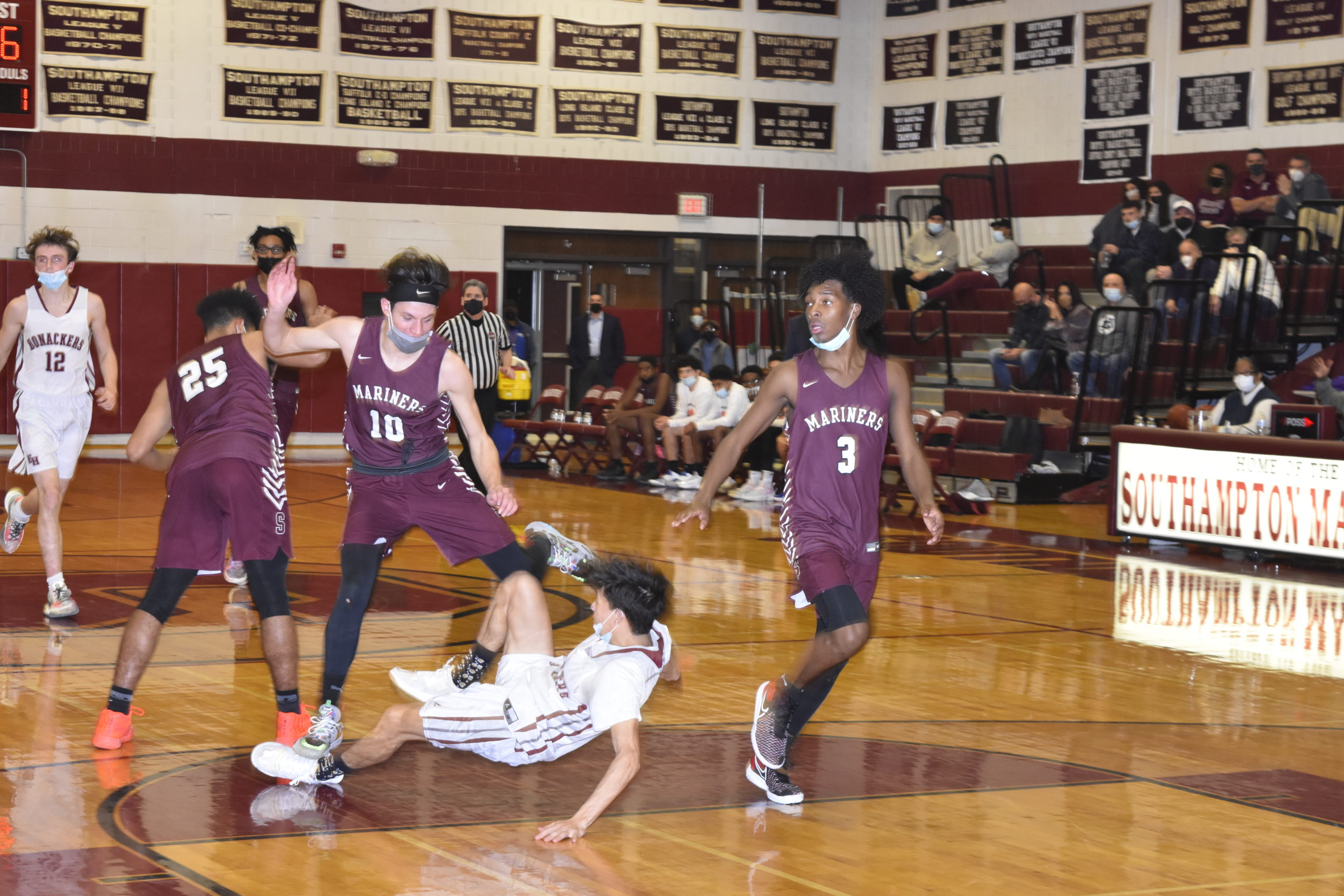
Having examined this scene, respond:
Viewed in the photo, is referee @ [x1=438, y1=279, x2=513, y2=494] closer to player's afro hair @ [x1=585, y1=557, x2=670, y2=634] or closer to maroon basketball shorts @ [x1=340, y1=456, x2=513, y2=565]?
maroon basketball shorts @ [x1=340, y1=456, x2=513, y2=565]

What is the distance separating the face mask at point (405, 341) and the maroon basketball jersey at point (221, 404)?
2.09 feet

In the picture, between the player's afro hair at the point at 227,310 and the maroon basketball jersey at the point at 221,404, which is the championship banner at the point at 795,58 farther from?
the maroon basketball jersey at the point at 221,404

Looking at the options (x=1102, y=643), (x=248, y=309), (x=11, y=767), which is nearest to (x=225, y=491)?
(x=248, y=309)

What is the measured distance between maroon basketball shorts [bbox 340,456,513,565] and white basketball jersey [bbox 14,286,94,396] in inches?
129

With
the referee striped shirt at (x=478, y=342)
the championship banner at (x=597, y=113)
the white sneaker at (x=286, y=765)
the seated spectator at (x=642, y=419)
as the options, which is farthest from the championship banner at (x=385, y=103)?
the white sneaker at (x=286, y=765)

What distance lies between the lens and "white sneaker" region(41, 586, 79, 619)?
8094 millimetres

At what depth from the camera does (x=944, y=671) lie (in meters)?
Answer: 7.52

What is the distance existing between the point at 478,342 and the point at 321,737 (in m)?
7.05

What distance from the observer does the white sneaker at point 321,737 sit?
514cm

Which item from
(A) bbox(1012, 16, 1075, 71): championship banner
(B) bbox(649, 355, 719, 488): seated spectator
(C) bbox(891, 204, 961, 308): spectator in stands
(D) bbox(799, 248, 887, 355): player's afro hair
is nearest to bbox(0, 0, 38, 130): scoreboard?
(B) bbox(649, 355, 719, 488): seated spectator

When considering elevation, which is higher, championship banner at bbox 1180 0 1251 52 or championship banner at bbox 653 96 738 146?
championship banner at bbox 1180 0 1251 52

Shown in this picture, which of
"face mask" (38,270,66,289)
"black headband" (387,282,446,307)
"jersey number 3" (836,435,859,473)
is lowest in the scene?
"jersey number 3" (836,435,859,473)

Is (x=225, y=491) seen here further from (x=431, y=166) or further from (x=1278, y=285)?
(x=431, y=166)

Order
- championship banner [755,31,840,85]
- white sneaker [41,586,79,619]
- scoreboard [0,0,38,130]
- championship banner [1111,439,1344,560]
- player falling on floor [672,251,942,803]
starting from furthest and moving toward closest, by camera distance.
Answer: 1. championship banner [755,31,840,85]
2. scoreboard [0,0,38,130]
3. championship banner [1111,439,1344,560]
4. white sneaker [41,586,79,619]
5. player falling on floor [672,251,942,803]
